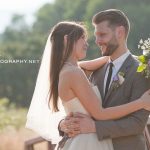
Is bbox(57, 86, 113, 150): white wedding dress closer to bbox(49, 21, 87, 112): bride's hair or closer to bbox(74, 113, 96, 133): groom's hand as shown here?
bbox(74, 113, 96, 133): groom's hand

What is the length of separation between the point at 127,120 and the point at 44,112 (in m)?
0.88

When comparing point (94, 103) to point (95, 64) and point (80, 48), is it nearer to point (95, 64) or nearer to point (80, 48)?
point (80, 48)

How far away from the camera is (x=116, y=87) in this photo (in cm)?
497

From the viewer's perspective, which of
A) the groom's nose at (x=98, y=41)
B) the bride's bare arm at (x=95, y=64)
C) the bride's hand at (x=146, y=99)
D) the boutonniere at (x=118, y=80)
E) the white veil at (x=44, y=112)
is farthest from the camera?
the bride's bare arm at (x=95, y=64)

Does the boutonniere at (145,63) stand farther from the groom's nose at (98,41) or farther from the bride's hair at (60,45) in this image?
the bride's hair at (60,45)

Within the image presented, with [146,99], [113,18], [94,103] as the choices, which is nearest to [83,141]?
[94,103]

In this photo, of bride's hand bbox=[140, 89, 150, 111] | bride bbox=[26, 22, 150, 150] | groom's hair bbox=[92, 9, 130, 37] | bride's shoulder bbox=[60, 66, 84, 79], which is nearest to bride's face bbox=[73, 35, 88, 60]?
bride bbox=[26, 22, 150, 150]

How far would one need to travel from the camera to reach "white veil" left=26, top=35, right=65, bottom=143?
17.3ft

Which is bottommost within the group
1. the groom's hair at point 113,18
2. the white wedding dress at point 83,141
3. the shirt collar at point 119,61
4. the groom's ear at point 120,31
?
the white wedding dress at point 83,141

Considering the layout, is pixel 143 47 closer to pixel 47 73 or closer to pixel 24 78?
pixel 47 73

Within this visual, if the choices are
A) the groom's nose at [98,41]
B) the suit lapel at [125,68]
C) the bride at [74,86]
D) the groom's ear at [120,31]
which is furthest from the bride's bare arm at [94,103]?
the groom's ear at [120,31]

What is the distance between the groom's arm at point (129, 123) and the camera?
4.86 meters

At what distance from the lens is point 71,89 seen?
491 centimetres

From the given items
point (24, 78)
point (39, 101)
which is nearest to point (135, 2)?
point (24, 78)
